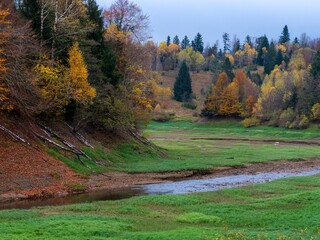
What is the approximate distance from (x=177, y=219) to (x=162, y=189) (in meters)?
13.5

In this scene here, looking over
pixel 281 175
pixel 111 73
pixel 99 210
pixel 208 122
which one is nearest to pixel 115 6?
pixel 111 73

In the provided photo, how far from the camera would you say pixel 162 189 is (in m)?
39.5

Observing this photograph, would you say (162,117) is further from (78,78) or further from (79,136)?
(78,78)

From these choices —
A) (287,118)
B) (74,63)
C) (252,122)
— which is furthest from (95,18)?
(252,122)

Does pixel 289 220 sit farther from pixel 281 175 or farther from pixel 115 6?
pixel 115 6

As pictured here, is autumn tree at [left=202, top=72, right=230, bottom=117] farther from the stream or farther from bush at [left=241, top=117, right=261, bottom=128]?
the stream

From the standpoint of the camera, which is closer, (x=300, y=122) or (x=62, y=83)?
(x=62, y=83)

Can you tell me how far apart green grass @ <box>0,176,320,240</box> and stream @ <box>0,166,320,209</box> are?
3464 mm

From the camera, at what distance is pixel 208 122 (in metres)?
137

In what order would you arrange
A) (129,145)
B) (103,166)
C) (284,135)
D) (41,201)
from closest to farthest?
(41,201), (103,166), (129,145), (284,135)

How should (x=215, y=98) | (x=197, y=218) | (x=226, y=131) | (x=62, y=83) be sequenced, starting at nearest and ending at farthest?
(x=197, y=218) → (x=62, y=83) → (x=226, y=131) → (x=215, y=98)

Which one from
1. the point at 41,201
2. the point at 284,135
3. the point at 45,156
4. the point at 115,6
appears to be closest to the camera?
the point at 41,201

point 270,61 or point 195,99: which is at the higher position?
point 270,61

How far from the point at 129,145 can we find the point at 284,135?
5696cm
